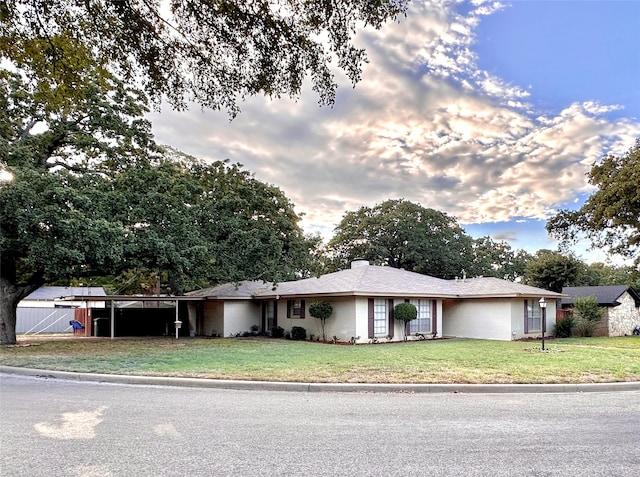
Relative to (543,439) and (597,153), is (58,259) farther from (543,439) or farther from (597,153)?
(597,153)

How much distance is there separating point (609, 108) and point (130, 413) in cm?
1765

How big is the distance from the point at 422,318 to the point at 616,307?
1327 centimetres

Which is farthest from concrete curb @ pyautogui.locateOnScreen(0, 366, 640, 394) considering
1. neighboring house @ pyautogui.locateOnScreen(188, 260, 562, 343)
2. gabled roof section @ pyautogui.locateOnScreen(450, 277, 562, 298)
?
gabled roof section @ pyautogui.locateOnScreen(450, 277, 562, 298)

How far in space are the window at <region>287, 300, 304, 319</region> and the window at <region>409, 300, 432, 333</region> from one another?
4.92 m

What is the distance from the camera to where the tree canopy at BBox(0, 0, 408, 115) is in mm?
6527

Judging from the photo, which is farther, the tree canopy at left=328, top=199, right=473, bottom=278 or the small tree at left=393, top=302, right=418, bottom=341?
the tree canopy at left=328, top=199, right=473, bottom=278

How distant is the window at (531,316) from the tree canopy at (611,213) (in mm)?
5198

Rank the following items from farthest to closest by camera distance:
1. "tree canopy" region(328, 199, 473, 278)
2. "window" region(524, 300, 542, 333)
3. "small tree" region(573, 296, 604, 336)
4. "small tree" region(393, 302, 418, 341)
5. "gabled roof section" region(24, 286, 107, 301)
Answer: "tree canopy" region(328, 199, 473, 278) < "gabled roof section" region(24, 286, 107, 301) < "small tree" region(573, 296, 604, 336) < "window" region(524, 300, 542, 333) < "small tree" region(393, 302, 418, 341)

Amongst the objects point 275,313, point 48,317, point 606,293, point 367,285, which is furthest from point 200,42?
point 606,293

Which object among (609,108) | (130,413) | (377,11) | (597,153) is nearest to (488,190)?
(597,153)

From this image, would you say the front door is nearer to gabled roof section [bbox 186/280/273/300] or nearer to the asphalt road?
gabled roof section [bbox 186/280/273/300]

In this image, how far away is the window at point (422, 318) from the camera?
20222 millimetres

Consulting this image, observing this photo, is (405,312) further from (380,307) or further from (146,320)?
(146,320)

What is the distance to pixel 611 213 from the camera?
67.0 feet
